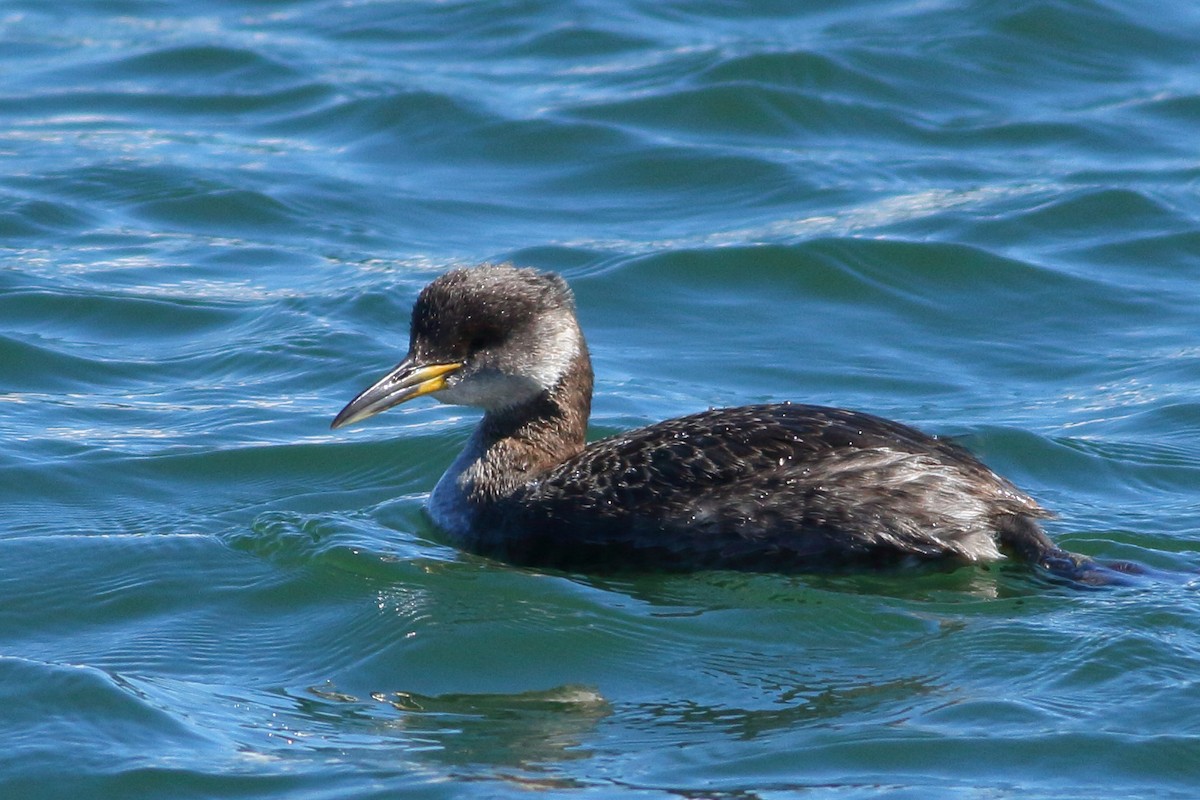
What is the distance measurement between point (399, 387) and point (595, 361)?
3006 mm

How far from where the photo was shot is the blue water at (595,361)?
23.4ft

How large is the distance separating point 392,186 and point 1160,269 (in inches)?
Answer: 221

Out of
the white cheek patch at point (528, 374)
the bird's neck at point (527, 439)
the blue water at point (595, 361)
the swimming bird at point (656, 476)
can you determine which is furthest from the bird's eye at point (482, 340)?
the blue water at point (595, 361)

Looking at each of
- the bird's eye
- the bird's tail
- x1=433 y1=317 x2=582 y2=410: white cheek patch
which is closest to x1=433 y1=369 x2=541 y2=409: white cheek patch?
x1=433 y1=317 x2=582 y2=410: white cheek patch

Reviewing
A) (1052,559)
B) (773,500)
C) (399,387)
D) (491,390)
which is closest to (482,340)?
(491,390)

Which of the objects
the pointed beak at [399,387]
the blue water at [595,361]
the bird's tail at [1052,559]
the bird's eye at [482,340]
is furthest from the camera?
the bird's eye at [482,340]

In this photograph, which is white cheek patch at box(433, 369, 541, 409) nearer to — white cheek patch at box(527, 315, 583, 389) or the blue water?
white cheek patch at box(527, 315, 583, 389)

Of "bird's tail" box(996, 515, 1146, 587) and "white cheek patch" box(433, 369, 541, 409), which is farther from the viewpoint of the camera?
"white cheek patch" box(433, 369, 541, 409)

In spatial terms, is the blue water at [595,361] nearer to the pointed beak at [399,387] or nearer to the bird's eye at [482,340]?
the pointed beak at [399,387]

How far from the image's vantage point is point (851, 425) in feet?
28.5

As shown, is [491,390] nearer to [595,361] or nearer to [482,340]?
[482,340]

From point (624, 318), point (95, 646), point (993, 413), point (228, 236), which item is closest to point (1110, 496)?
point (993, 413)

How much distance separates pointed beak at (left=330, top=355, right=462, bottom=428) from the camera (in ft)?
30.0

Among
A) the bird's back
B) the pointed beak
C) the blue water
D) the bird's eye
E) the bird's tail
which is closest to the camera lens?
the blue water
